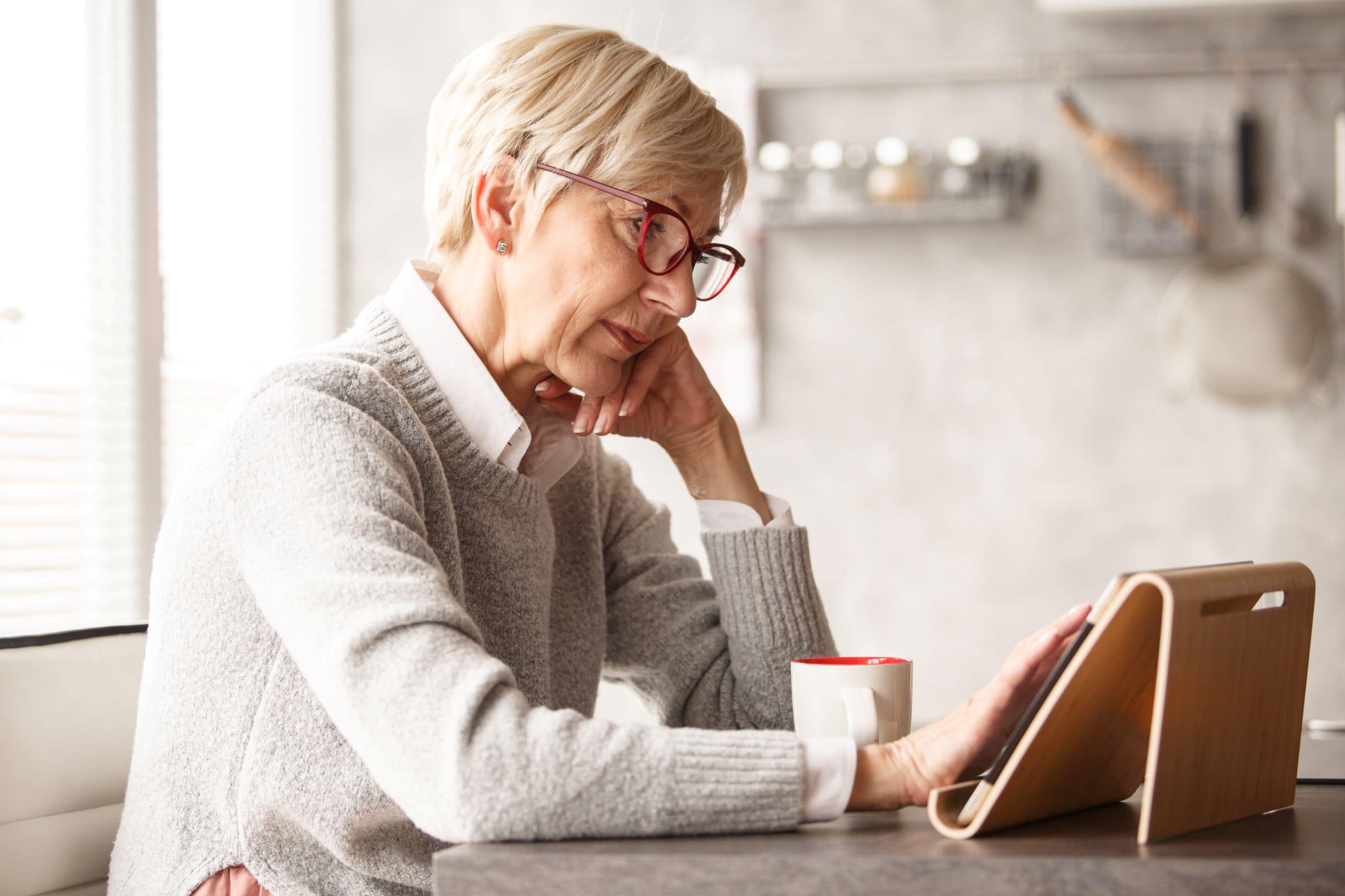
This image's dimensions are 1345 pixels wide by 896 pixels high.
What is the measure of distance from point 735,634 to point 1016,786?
0.61 meters

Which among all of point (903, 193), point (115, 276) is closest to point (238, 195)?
point (115, 276)

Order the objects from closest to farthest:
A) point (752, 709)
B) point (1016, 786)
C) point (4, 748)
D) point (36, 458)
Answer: point (1016, 786) < point (4, 748) < point (752, 709) < point (36, 458)

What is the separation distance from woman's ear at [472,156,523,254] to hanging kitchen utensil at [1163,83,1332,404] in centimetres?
196

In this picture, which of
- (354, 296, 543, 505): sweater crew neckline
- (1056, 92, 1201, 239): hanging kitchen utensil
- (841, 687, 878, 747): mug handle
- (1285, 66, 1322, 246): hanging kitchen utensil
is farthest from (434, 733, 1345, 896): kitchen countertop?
(1285, 66, 1322, 246): hanging kitchen utensil

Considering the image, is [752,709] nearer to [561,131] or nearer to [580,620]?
Result: [580,620]

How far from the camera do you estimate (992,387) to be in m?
2.73

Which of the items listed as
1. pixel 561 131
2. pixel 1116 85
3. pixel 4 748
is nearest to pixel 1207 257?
pixel 1116 85

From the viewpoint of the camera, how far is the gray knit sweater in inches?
28.4

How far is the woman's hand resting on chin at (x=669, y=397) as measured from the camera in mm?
1330

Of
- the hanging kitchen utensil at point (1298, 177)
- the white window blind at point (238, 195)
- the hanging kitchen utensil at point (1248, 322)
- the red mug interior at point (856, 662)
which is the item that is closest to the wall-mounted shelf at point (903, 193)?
the hanging kitchen utensil at point (1248, 322)

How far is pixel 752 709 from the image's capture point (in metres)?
1.29

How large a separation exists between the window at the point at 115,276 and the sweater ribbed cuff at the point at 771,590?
1.05 m

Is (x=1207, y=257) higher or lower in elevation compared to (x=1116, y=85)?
lower

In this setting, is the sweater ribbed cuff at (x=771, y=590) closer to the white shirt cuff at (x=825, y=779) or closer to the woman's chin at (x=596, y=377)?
the woman's chin at (x=596, y=377)
